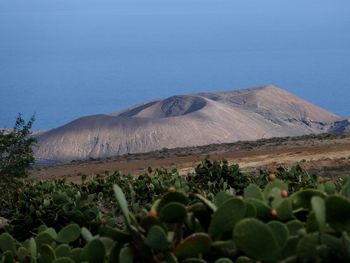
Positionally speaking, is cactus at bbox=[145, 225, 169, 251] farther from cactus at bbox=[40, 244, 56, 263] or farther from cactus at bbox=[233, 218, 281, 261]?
cactus at bbox=[40, 244, 56, 263]

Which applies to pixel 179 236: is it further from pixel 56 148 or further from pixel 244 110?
pixel 244 110

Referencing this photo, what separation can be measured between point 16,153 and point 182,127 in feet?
124

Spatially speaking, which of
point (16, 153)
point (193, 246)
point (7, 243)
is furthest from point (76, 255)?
point (16, 153)

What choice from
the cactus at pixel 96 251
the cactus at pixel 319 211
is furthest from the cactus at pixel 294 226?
the cactus at pixel 96 251

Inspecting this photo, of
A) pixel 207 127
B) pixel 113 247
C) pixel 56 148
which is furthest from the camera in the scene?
pixel 207 127

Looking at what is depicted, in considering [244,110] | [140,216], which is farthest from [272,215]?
[244,110]

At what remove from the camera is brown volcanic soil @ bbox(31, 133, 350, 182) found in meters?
22.5

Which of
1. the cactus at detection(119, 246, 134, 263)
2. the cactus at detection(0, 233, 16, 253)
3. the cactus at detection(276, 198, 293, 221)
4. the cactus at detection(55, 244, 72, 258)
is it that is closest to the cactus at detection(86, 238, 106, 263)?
the cactus at detection(119, 246, 134, 263)

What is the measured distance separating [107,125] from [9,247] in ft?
165

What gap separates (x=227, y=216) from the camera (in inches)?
146

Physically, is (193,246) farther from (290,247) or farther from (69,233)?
(69,233)

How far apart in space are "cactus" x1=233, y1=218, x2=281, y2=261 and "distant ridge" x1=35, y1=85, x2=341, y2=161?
4792cm

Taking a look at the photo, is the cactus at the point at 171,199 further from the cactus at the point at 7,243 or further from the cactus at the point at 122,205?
the cactus at the point at 7,243

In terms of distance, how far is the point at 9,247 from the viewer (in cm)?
477
